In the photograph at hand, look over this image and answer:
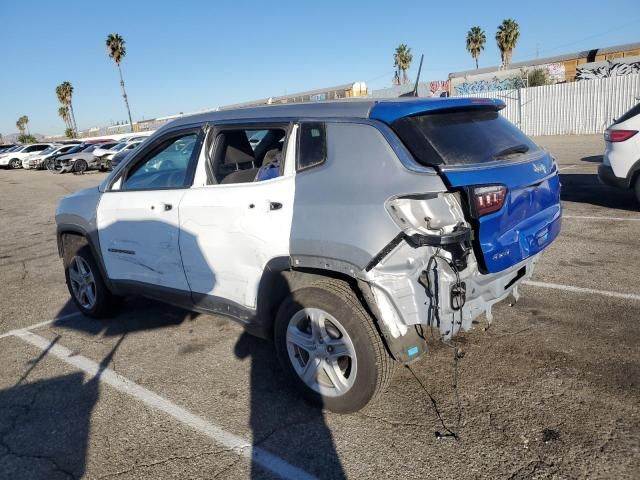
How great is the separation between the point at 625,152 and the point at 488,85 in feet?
93.2

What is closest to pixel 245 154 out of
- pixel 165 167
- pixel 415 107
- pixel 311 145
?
pixel 165 167

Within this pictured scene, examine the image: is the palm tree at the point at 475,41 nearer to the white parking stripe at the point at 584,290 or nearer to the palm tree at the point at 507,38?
the palm tree at the point at 507,38

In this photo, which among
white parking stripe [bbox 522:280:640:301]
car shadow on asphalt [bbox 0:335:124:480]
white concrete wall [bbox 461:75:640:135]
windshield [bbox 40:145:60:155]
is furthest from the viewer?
windshield [bbox 40:145:60:155]

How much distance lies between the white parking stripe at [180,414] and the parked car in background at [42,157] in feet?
106

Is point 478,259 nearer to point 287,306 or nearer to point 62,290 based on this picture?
point 287,306

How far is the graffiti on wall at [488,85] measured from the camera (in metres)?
33.2

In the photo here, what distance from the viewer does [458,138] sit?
298 centimetres

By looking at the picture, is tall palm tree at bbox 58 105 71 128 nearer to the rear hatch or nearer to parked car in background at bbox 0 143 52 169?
parked car in background at bbox 0 143 52 169

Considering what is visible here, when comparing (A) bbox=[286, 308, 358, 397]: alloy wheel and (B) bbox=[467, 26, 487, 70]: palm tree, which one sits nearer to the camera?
(A) bbox=[286, 308, 358, 397]: alloy wheel

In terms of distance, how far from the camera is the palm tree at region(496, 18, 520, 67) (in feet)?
164

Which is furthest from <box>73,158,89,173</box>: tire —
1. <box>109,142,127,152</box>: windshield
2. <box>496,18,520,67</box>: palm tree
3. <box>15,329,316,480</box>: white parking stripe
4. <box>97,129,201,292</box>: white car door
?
<box>496,18,520,67</box>: palm tree

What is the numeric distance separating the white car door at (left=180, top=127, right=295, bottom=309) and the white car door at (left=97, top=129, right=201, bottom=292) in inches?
6.0

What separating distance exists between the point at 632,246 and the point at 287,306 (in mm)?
4735

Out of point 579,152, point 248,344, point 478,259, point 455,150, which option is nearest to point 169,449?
point 248,344
